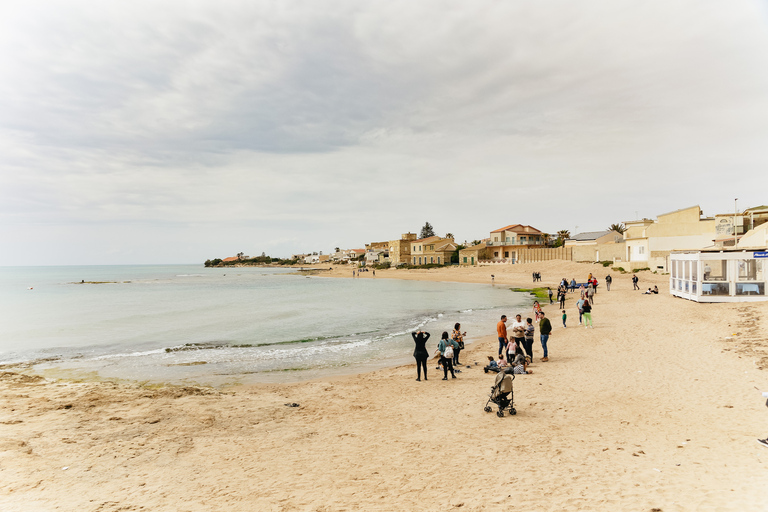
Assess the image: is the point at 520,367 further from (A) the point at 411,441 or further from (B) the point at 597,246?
(B) the point at 597,246

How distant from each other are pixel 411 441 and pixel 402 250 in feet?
315

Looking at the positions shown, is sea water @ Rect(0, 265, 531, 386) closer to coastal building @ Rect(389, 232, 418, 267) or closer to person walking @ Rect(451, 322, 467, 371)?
person walking @ Rect(451, 322, 467, 371)

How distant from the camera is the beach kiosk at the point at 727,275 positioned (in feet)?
66.4

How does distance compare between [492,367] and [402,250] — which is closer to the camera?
[492,367]

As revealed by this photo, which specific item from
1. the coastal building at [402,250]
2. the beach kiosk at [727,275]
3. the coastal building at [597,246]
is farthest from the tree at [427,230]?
the beach kiosk at [727,275]

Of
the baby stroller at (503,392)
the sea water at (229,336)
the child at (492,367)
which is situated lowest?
the sea water at (229,336)

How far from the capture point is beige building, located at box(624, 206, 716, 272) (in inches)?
1638

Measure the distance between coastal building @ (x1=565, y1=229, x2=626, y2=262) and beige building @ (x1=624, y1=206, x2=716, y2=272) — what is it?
8631 millimetres

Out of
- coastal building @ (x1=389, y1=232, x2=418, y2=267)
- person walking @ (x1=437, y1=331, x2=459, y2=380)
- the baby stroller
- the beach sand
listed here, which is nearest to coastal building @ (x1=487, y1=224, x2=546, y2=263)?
coastal building @ (x1=389, y1=232, x2=418, y2=267)

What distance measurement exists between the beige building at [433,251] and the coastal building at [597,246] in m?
28.2

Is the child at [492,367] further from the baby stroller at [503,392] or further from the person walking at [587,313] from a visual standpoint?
the person walking at [587,313]

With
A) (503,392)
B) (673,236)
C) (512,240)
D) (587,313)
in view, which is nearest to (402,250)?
(512,240)

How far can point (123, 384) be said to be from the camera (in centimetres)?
1267

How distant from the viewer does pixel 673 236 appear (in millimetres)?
42562
